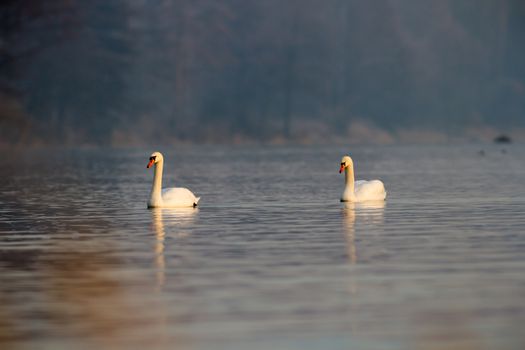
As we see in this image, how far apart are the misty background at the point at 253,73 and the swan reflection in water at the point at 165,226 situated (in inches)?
2311

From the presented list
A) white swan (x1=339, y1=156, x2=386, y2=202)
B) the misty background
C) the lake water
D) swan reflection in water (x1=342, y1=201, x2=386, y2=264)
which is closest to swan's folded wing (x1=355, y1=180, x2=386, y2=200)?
white swan (x1=339, y1=156, x2=386, y2=202)

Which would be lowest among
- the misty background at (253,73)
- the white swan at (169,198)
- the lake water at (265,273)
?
the lake water at (265,273)

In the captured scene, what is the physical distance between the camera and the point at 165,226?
76.9 feet

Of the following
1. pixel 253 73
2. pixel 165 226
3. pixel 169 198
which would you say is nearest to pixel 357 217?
pixel 165 226

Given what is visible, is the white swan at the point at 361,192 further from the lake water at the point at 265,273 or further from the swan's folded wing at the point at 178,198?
the swan's folded wing at the point at 178,198

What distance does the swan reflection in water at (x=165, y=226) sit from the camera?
17016mm

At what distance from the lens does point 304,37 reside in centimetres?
12238

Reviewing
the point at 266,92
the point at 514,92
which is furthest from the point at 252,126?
the point at 514,92

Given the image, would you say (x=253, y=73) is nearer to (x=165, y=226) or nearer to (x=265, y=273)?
(x=165, y=226)

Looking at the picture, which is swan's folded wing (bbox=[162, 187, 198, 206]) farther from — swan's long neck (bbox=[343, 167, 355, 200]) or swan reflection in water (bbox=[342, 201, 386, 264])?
swan's long neck (bbox=[343, 167, 355, 200])

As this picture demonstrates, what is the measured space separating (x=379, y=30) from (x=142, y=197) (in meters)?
97.4

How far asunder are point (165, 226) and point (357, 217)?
3.56 m

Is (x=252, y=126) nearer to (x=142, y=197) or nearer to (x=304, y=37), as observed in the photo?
(x=304, y=37)

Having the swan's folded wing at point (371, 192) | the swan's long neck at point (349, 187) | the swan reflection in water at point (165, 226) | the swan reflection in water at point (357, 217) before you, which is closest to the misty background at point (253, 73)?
the swan's long neck at point (349, 187)
